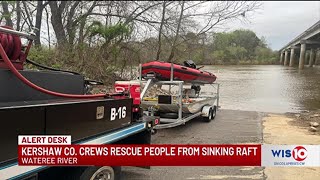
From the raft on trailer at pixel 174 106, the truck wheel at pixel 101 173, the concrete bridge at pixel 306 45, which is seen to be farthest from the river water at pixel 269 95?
the concrete bridge at pixel 306 45

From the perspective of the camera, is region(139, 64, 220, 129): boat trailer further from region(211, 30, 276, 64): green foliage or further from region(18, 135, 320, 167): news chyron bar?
region(211, 30, 276, 64): green foliage

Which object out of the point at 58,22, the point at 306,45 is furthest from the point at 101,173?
the point at 306,45

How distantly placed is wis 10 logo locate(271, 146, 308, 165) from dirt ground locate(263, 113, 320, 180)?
5.49ft

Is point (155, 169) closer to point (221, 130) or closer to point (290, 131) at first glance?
point (221, 130)

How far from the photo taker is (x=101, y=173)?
3.63 metres

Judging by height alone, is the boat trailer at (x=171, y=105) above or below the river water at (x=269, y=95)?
above

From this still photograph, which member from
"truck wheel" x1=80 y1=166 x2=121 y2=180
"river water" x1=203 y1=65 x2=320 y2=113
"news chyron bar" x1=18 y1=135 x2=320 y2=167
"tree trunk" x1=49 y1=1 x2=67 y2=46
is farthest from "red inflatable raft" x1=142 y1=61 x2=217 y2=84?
"tree trunk" x1=49 y1=1 x2=67 y2=46

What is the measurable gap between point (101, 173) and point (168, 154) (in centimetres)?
80

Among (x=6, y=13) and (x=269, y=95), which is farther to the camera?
(x=269, y=95)

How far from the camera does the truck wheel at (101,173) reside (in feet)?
11.0

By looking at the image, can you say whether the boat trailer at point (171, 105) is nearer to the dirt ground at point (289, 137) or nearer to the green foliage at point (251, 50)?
the dirt ground at point (289, 137)

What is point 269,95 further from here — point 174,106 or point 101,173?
point 101,173

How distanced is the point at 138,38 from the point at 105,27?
241 centimetres

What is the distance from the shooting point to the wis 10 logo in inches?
137
